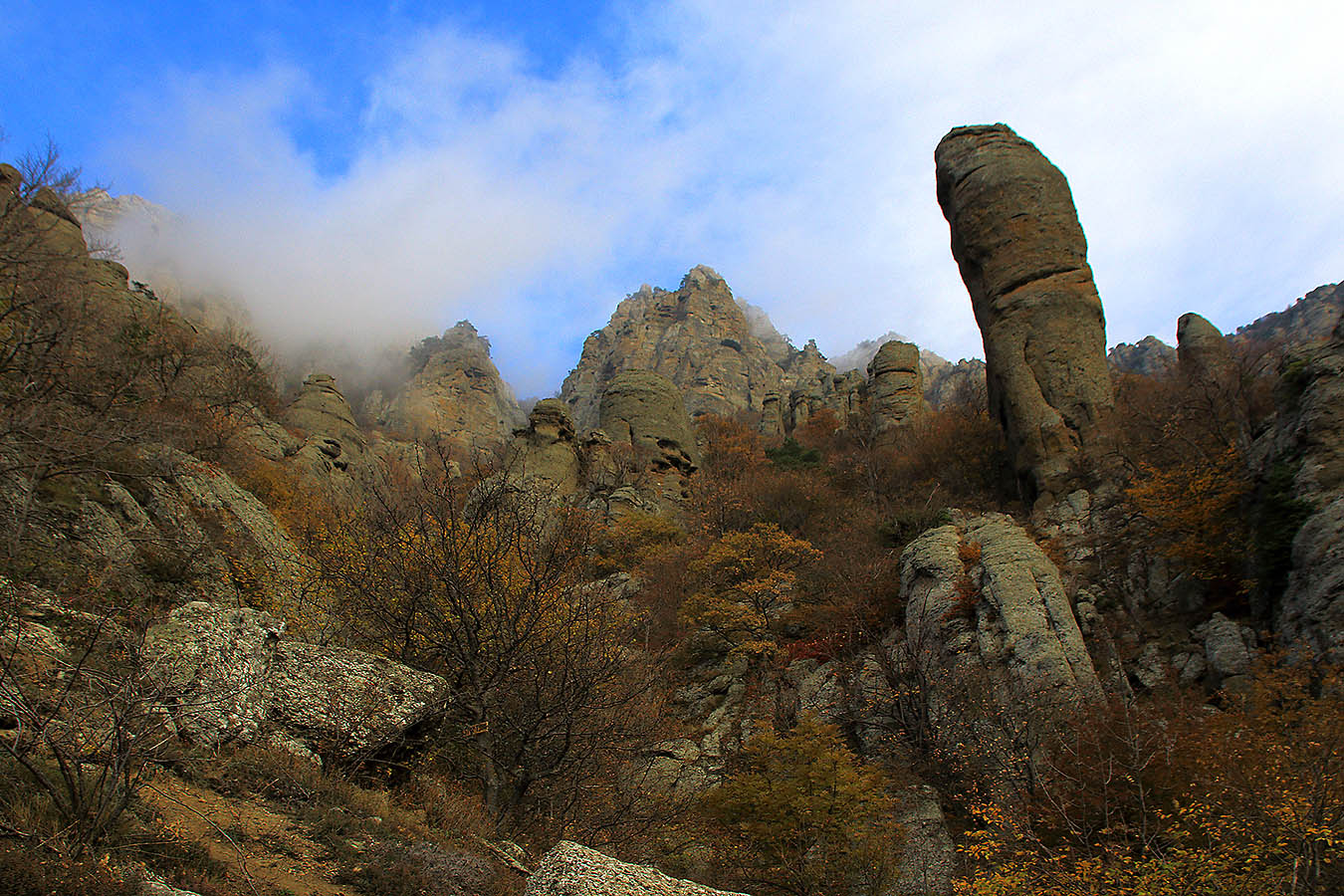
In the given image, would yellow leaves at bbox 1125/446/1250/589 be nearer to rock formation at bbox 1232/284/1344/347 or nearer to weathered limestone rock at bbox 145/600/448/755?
weathered limestone rock at bbox 145/600/448/755

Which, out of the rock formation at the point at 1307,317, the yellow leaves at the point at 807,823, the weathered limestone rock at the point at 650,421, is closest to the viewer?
the yellow leaves at the point at 807,823

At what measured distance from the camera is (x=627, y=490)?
36000mm

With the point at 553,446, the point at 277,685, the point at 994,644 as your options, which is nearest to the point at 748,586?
the point at 994,644

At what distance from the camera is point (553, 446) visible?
38.6 meters

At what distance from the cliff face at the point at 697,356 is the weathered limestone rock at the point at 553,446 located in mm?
59617

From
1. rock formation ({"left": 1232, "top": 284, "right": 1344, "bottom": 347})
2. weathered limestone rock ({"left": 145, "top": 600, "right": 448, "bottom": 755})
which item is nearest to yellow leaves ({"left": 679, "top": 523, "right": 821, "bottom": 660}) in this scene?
weathered limestone rock ({"left": 145, "top": 600, "right": 448, "bottom": 755})

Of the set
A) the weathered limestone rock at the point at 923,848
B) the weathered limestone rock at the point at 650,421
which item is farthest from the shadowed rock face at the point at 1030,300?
the weathered limestone rock at the point at 650,421

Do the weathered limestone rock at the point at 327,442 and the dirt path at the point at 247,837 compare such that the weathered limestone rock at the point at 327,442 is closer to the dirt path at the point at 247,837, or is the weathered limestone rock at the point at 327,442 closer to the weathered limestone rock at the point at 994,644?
the weathered limestone rock at the point at 994,644

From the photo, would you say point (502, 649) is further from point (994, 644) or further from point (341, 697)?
point (994, 644)

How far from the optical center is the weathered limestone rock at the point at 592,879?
5.63 meters

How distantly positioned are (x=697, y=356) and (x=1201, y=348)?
86162 millimetres

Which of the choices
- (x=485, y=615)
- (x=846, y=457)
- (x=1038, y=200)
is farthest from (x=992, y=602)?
(x=846, y=457)

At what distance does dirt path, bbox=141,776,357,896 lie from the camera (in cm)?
559

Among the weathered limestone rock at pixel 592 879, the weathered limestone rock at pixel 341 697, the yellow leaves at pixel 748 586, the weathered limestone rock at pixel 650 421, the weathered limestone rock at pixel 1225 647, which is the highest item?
→ the weathered limestone rock at pixel 650 421
